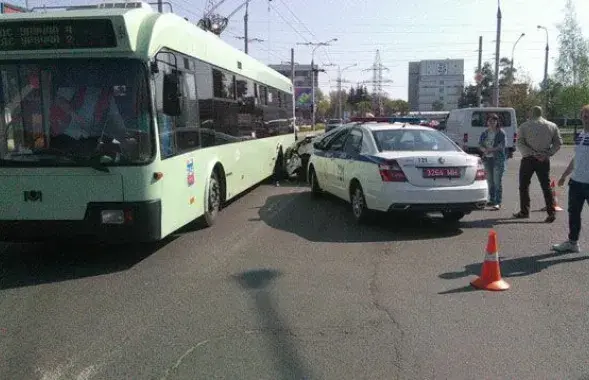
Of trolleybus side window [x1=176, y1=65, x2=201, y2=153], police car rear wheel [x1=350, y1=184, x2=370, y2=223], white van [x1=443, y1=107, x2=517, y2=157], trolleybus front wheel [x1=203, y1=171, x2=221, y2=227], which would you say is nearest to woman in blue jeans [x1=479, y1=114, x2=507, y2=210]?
police car rear wheel [x1=350, y1=184, x2=370, y2=223]

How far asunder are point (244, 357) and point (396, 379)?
42.9 inches

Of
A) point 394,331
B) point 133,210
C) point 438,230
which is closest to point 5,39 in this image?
point 133,210

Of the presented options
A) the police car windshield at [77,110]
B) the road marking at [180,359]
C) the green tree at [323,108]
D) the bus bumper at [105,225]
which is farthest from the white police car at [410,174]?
the green tree at [323,108]

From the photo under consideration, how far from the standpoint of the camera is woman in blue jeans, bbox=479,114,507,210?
10.6 m

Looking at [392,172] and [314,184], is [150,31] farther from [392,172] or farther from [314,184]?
[314,184]

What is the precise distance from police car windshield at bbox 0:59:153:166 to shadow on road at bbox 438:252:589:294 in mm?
3727

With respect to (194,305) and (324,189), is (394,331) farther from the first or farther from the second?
(324,189)

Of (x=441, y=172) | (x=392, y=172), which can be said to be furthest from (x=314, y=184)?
(x=441, y=172)

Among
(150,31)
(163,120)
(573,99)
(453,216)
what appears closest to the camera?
(150,31)

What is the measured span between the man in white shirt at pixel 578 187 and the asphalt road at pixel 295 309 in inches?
8.7

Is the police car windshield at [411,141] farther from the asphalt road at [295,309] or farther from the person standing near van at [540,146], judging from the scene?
the asphalt road at [295,309]

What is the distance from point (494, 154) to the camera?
1058cm

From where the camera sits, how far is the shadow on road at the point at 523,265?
6379mm

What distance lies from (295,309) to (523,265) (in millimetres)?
3036
